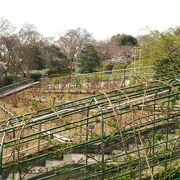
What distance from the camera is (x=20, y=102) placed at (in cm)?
1841

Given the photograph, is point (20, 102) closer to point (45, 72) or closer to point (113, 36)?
point (45, 72)

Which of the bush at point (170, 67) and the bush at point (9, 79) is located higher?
the bush at point (170, 67)

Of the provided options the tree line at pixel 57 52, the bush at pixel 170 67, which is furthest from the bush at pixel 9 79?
the bush at pixel 170 67

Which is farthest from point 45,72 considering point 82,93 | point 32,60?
point 82,93

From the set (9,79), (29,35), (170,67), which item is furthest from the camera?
(29,35)

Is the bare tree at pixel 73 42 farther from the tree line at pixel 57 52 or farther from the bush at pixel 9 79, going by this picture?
the bush at pixel 9 79

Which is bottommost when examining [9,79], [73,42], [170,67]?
[9,79]

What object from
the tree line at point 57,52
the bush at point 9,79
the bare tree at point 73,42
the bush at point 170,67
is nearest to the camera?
Result: the bush at point 170,67

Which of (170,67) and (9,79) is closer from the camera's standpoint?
(170,67)

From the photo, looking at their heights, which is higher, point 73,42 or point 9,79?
point 73,42

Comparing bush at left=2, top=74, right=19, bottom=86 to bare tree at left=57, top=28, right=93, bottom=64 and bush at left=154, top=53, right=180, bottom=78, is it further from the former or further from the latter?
bush at left=154, top=53, right=180, bottom=78

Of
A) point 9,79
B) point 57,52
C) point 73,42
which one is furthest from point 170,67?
point 73,42

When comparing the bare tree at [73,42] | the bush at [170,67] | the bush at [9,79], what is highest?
the bare tree at [73,42]

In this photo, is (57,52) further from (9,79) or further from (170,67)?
(170,67)
